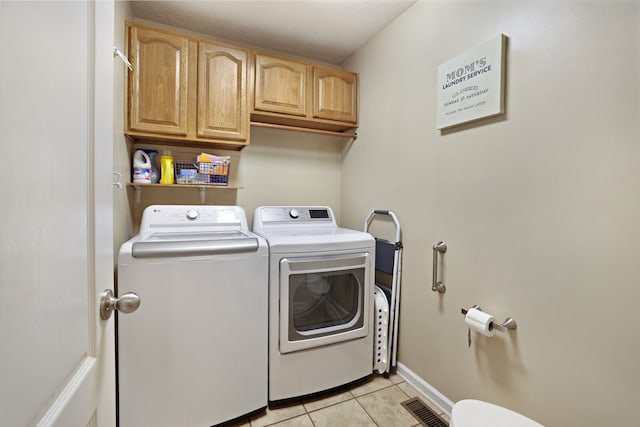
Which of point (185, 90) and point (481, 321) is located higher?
point (185, 90)

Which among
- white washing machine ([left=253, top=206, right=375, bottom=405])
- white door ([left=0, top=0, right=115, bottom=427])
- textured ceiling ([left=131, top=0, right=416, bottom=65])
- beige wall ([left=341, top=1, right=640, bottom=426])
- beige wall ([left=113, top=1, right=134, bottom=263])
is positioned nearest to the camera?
white door ([left=0, top=0, right=115, bottom=427])

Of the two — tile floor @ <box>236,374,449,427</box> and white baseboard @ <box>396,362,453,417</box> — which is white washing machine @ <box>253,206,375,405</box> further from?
white baseboard @ <box>396,362,453,417</box>

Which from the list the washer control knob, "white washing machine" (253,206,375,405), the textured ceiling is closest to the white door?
"white washing machine" (253,206,375,405)

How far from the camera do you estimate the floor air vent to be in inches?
63.6

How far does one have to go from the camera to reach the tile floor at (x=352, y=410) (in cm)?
163

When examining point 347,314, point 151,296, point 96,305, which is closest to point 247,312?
point 151,296

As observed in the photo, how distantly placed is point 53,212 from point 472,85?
1.74m

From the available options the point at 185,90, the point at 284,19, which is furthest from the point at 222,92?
the point at 284,19

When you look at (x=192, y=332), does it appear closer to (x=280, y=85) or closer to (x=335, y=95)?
(x=280, y=85)

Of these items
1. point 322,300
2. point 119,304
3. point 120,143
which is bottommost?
point 322,300

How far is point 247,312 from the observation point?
159 centimetres

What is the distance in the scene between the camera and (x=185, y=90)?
6.39 feet

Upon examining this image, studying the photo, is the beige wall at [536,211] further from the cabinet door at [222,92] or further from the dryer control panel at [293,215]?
the cabinet door at [222,92]

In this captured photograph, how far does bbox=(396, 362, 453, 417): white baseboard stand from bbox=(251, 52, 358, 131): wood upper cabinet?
198 centimetres
